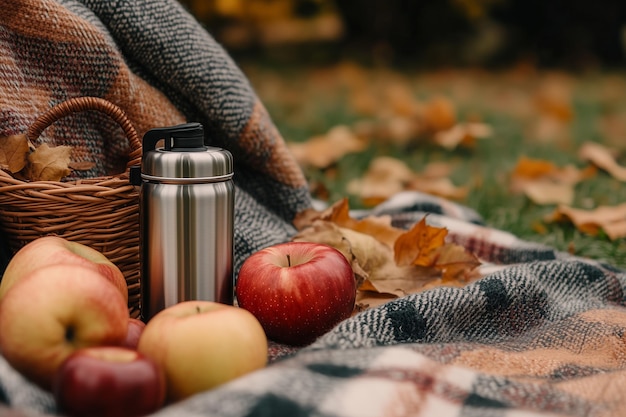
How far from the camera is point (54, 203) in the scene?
60.7 inches

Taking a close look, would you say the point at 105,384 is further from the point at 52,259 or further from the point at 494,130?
the point at 494,130

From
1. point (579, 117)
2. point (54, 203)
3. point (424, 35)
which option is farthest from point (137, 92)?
point (424, 35)

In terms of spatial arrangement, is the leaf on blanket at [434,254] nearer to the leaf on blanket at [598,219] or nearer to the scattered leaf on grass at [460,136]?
the leaf on blanket at [598,219]

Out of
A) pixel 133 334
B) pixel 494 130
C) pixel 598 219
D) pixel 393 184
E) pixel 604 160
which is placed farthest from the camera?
pixel 494 130

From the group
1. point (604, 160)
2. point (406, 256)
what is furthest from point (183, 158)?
Answer: point (604, 160)

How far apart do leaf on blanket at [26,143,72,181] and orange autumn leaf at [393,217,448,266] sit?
783 mm

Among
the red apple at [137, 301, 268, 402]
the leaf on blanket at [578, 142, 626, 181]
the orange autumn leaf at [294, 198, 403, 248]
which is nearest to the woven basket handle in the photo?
the red apple at [137, 301, 268, 402]

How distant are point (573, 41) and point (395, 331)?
5890mm

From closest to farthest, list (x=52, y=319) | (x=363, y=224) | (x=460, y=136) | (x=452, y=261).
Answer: (x=52, y=319) < (x=452, y=261) < (x=363, y=224) < (x=460, y=136)

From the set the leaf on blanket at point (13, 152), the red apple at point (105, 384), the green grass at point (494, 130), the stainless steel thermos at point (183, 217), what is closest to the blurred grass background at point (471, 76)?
the green grass at point (494, 130)

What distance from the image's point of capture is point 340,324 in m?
1.42

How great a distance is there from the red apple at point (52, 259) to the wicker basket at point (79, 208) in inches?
2.8

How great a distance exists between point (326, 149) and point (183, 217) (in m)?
1.88

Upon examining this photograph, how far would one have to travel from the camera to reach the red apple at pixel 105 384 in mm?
1075
